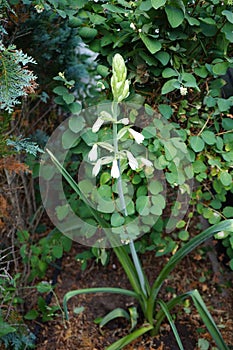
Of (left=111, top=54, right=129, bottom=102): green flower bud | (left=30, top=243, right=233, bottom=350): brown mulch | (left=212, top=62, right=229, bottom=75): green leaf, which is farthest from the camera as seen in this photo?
(left=30, top=243, right=233, bottom=350): brown mulch

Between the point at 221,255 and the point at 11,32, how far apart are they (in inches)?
44.3

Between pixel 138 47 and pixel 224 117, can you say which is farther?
pixel 224 117

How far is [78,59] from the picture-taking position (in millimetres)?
1993

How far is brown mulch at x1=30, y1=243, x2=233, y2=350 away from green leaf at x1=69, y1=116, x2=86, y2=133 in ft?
2.32

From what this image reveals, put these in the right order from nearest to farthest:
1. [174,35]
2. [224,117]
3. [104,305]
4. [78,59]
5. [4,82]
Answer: [4,82]
[174,35]
[224,117]
[104,305]
[78,59]

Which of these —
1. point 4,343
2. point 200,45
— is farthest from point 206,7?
point 4,343

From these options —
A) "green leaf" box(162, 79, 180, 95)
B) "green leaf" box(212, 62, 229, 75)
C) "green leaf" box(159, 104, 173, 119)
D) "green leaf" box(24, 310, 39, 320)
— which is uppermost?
"green leaf" box(162, 79, 180, 95)

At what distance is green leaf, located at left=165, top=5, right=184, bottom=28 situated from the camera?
1088 mm

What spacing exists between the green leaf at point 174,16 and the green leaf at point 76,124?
15.2 inches

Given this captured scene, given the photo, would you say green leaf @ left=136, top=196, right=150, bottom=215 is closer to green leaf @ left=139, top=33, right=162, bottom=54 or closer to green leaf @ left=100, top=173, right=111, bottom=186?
green leaf @ left=100, top=173, right=111, bottom=186

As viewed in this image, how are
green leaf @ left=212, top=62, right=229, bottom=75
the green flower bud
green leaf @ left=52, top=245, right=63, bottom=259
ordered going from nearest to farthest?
1. the green flower bud
2. green leaf @ left=212, top=62, right=229, bottom=75
3. green leaf @ left=52, top=245, right=63, bottom=259

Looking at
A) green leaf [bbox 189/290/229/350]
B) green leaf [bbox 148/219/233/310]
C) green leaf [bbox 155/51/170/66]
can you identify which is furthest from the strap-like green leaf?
green leaf [bbox 155/51/170/66]

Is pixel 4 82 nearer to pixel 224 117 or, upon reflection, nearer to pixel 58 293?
pixel 224 117

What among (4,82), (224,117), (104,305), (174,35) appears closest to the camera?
(4,82)
